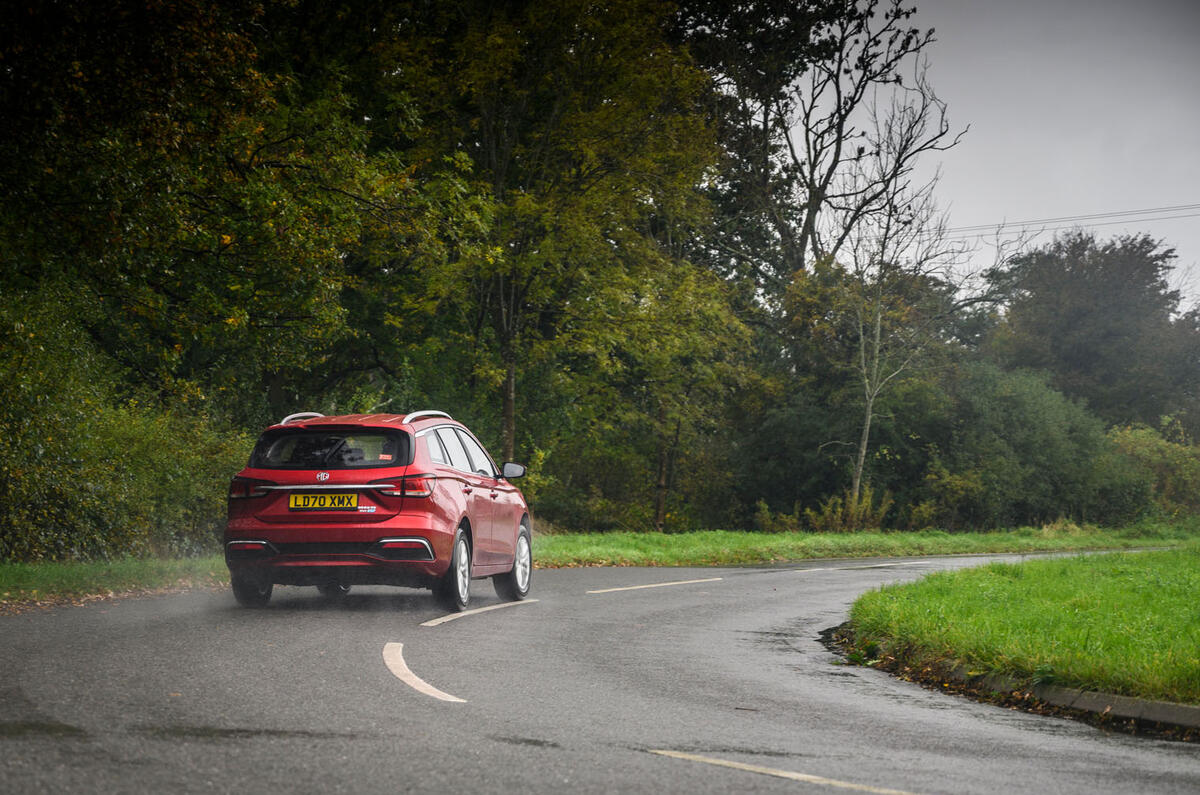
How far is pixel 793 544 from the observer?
28.6 metres

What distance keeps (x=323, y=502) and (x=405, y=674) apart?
3881 mm

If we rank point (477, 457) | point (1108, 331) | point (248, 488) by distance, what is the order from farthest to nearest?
1. point (1108, 331)
2. point (477, 457)
3. point (248, 488)

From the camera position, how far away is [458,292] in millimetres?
29375

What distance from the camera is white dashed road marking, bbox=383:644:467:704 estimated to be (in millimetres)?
7029

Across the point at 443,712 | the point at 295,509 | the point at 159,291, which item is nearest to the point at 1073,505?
the point at 159,291

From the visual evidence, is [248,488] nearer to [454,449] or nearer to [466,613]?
[454,449]

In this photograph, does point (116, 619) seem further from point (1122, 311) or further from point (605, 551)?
point (1122, 311)

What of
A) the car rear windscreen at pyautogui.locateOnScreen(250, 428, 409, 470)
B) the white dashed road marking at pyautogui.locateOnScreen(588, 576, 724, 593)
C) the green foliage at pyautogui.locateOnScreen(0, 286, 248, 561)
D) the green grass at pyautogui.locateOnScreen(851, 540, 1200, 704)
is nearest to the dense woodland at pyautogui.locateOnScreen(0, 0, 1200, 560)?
the green foliage at pyautogui.locateOnScreen(0, 286, 248, 561)

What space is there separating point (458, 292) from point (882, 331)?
16.6 metres

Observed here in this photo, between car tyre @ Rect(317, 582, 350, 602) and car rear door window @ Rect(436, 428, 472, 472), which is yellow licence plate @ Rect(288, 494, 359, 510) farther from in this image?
car tyre @ Rect(317, 582, 350, 602)

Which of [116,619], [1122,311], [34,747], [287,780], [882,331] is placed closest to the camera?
[287,780]

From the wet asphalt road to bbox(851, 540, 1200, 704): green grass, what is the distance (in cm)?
57

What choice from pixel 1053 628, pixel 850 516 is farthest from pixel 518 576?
pixel 850 516

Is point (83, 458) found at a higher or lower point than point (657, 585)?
higher
